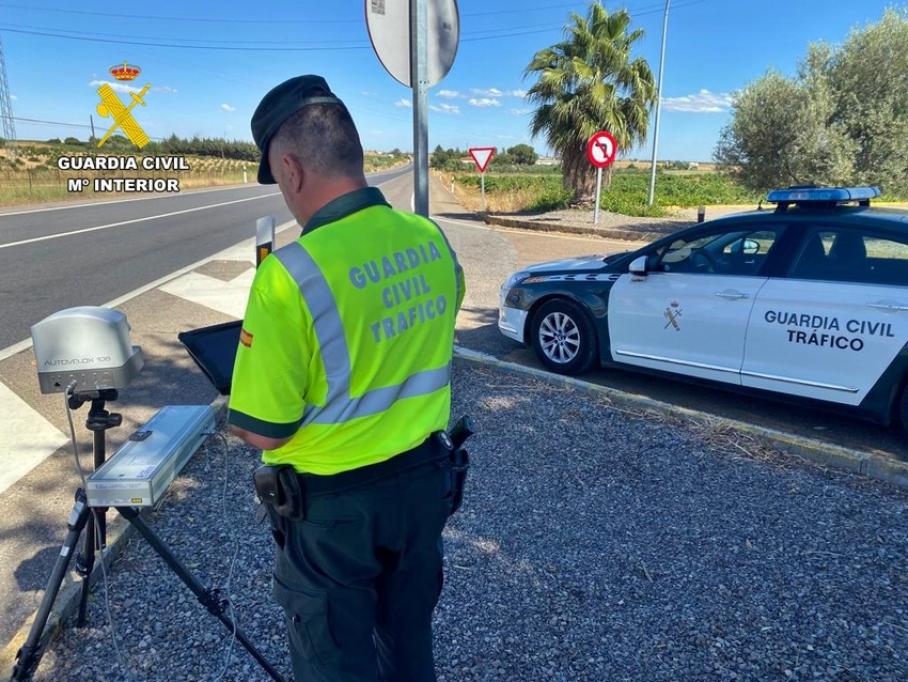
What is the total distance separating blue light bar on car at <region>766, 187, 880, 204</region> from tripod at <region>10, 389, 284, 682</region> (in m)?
4.55

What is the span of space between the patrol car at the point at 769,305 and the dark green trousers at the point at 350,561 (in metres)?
3.65

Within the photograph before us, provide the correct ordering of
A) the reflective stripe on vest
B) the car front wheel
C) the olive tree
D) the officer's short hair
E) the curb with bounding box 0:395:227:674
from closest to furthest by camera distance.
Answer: the reflective stripe on vest
the officer's short hair
the curb with bounding box 0:395:227:674
the car front wheel
the olive tree

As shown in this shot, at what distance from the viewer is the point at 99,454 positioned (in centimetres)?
203

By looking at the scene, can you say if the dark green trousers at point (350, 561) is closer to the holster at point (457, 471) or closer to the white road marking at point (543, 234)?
the holster at point (457, 471)

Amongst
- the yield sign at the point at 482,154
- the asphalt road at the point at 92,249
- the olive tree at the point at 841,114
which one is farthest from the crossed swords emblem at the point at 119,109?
the olive tree at the point at 841,114

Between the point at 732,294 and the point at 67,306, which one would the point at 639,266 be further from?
the point at 67,306

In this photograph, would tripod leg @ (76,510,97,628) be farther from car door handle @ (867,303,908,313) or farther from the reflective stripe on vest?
car door handle @ (867,303,908,313)

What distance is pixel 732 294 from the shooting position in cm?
468

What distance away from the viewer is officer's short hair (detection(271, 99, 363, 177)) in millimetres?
1461

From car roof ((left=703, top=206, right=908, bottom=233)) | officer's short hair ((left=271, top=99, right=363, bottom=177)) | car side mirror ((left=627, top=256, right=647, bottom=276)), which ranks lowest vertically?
car side mirror ((left=627, top=256, right=647, bottom=276))

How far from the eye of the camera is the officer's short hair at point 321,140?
146cm

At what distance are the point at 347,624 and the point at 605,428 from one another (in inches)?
121


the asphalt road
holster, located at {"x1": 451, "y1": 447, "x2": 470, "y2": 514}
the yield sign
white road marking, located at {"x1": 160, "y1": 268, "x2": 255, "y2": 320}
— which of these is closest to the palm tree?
the yield sign

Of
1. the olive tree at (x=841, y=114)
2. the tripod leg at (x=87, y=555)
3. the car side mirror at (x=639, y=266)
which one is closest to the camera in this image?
the tripod leg at (x=87, y=555)
